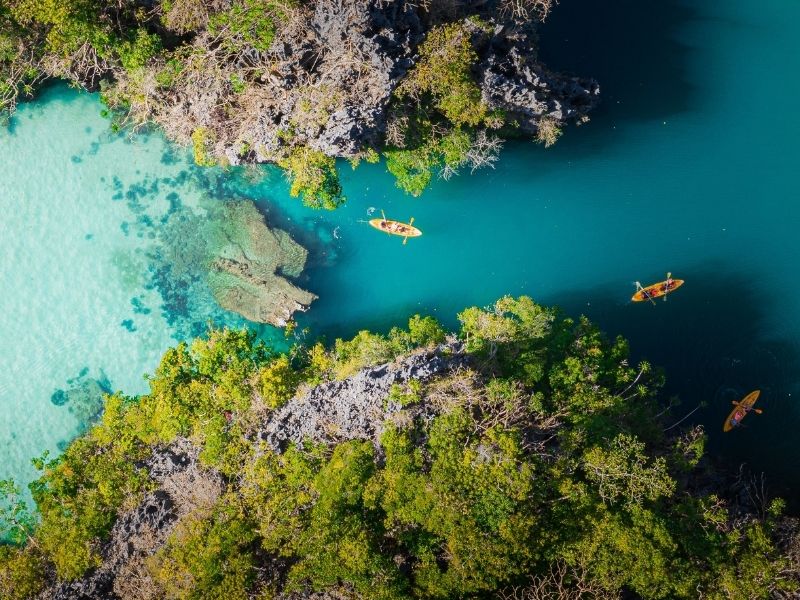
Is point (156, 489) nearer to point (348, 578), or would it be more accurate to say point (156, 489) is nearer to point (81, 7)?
point (348, 578)

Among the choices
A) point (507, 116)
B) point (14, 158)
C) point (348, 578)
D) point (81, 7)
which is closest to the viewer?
point (348, 578)

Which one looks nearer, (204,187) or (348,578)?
(348,578)

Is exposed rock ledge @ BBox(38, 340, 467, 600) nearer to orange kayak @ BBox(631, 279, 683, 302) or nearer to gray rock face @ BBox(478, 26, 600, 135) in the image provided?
orange kayak @ BBox(631, 279, 683, 302)

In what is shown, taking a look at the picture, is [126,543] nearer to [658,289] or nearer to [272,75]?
[272,75]

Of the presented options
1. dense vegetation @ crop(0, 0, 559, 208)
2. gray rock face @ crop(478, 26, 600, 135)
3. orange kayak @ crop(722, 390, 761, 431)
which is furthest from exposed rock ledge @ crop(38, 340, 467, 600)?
orange kayak @ crop(722, 390, 761, 431)

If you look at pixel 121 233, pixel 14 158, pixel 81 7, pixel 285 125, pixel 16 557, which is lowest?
pixel 16 557

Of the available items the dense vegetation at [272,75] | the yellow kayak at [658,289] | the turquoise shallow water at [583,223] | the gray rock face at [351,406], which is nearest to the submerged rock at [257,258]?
the turquoise shallow water at [583,223]

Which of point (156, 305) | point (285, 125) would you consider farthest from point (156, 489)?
point (285, 125)

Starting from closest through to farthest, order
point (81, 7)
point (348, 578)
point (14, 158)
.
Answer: point (348, 578), point (81, 7), point (14, 158)
